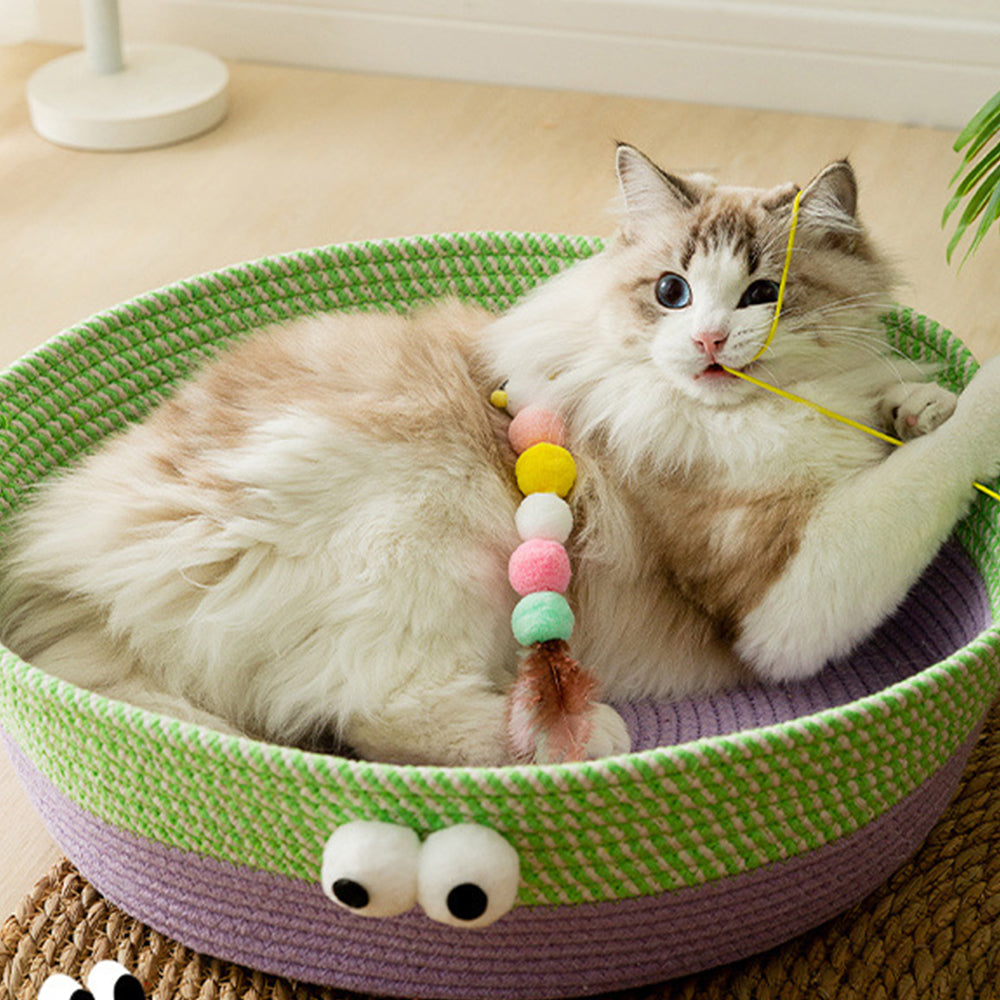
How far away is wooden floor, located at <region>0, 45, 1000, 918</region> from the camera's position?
9.14 ft

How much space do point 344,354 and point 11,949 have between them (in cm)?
79

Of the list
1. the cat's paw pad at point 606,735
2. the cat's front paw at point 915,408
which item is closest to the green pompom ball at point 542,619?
the cat's paw pad at point 606,735

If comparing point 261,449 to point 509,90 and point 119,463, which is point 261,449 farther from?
point 509,90

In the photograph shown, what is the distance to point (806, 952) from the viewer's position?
4.58ft

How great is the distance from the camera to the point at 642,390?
1.53 meters

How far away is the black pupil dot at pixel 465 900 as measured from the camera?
1.11 metres

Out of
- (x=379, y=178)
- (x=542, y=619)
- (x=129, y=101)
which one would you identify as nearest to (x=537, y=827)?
(x=542, y=619)

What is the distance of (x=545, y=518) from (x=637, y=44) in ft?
7.70

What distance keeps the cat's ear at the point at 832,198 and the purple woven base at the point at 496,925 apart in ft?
2.08

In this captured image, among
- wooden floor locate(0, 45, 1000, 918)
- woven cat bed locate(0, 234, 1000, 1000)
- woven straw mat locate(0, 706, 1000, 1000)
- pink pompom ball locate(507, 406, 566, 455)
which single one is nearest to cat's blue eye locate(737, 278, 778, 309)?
pink pompom ball locate(507, 406, 566, 455)

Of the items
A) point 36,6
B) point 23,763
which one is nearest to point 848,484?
point 23,763

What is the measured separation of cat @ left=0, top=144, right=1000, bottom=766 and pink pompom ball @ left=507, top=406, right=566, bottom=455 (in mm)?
23

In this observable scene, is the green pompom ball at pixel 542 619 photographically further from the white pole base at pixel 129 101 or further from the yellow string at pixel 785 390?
the white pole base at pixel 129 101

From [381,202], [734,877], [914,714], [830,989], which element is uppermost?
[914,714]
